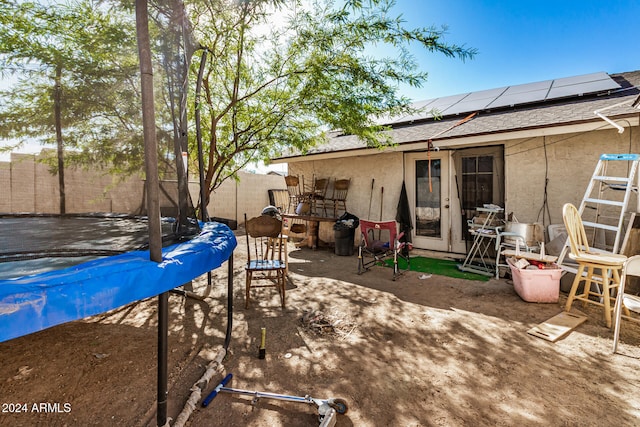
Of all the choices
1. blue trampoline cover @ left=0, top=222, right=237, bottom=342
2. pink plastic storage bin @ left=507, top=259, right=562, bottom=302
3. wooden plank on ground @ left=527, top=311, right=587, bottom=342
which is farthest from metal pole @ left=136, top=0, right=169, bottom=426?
pink plastic storage bin @ left=507, top=259, right=562, bottom=302

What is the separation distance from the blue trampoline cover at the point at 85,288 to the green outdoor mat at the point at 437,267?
462 centimetres

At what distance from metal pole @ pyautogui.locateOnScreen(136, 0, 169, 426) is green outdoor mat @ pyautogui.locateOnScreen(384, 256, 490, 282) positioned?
183 inches

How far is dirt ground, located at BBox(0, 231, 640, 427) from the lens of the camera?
1897mm

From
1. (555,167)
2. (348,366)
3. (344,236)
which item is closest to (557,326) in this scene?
(348,366)

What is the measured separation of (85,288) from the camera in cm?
127

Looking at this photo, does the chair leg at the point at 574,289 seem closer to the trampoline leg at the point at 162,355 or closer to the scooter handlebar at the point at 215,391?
the scooter handlebar at the point at 215,391

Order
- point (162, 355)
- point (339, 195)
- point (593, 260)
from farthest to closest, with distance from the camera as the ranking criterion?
point (339, 195), point (593, 260), point (162, 355)

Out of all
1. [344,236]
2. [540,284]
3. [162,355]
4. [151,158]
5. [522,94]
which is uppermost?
[522,94]

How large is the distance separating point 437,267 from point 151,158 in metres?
5.37

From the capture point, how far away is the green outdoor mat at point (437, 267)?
197 inches

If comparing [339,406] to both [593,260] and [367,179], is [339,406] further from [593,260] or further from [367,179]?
[367,179]

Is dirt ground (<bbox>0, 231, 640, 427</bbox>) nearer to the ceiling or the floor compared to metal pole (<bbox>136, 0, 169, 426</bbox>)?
nearer to the floor

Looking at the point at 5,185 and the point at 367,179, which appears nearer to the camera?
the point at 5,185

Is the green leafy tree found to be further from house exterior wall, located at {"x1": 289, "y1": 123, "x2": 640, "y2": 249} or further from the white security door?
house exterior wall, located at {"x1": 289, "y1": 123, "x2": 640, "y2": 249}
